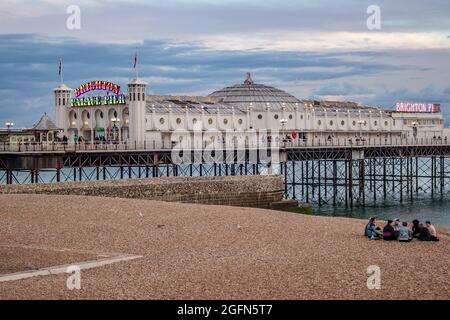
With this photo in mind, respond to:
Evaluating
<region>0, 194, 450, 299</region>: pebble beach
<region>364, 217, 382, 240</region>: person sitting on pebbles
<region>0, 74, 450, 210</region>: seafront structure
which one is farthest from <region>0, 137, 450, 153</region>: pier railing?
<region>364, 217, 382, 240</region>: person sitting on pebbles

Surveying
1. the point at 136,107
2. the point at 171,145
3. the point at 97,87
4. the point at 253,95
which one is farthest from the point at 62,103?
the point at 253,95

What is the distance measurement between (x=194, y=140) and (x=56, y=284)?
4778 centimetres

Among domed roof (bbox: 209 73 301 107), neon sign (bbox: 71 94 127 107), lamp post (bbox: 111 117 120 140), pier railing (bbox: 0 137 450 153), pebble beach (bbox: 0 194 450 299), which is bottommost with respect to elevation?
pebble beach (bbox: 0 194 450 299)

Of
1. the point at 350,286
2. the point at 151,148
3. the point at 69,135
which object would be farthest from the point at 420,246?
the point at 69,135

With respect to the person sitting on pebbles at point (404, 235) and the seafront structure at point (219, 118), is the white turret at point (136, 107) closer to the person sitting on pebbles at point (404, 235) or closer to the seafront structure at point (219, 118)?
the seafront structure at point (219, 118)

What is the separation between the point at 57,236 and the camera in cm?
2461

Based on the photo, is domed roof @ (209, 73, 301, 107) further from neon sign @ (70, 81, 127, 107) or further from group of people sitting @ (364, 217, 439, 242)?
group of people sitting @ (364, 217, 439, 242)

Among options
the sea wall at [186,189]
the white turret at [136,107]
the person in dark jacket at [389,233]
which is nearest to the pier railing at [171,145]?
the white turret at [136,107]

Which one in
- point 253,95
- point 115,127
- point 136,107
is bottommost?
point 115,127

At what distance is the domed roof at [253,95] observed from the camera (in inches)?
3233

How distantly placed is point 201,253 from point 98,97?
148 ft

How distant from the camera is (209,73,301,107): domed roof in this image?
82125 mm

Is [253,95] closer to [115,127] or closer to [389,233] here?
[115,127]

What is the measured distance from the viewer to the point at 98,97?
65.1 meters
